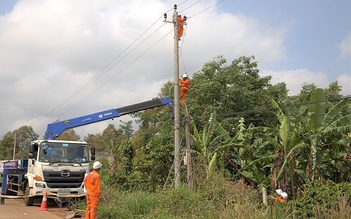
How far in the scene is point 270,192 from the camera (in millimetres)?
13336

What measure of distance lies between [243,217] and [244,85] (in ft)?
57.6

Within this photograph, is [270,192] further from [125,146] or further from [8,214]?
[125,146]

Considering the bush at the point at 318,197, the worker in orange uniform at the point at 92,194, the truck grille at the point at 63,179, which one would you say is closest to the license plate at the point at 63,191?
the truck grille at the point at 63,179

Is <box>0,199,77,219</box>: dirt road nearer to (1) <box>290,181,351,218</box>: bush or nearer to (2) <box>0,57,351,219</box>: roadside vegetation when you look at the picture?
(2) <box>0,57,351,219</box>: roadside vegetation

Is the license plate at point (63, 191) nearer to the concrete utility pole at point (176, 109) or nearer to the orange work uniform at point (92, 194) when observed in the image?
the concrete utility pole at point (176, 109)

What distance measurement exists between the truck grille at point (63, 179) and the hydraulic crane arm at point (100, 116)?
112 inches

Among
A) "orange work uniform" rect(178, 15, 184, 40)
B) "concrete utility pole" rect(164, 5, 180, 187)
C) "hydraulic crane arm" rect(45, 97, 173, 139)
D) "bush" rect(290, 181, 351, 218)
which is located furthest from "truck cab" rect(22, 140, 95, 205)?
"bush" rect(290, 181, 351, 218)

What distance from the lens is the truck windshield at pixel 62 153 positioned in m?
14.5

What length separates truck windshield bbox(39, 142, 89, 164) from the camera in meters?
14.5

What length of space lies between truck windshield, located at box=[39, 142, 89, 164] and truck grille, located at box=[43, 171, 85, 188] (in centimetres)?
49

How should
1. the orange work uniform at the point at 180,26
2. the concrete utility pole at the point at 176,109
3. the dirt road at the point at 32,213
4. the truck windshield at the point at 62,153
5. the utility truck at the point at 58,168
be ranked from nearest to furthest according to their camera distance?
the dirt road at the point at 32,213 → the concrete utility pole at the point at 176,109 → the utility truck at the point at 58,168 → the truck windshield at the point at 62,153 → the orange work uniform at the point at 180,26

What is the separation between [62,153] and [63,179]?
1.04 meters

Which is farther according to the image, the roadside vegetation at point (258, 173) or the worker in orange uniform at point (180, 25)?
the worker in orange uniform at point (180, 25)

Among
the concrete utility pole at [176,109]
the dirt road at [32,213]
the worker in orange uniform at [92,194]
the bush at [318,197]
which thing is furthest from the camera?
the concrete utility pole at [176,109]
